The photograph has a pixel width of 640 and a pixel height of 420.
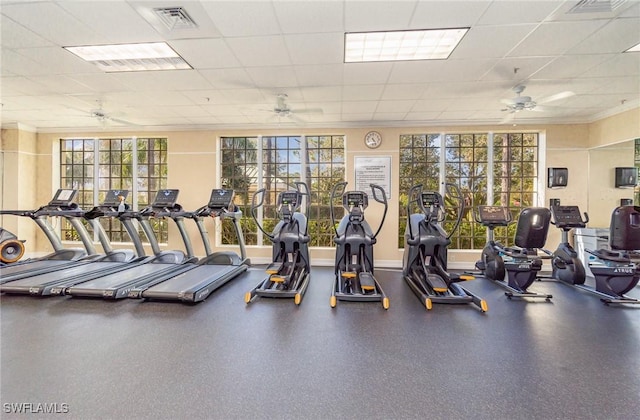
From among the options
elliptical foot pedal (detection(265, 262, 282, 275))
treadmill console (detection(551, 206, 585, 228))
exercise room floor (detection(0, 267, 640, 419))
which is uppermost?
treadmill console (detection(551, 206, 585, 228))

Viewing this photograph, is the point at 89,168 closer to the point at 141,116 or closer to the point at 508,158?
the point at 141,116

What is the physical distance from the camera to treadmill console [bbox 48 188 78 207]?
5066mm

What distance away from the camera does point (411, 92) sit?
4.23 meters

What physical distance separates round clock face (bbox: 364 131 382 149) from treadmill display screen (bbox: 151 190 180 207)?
3.95 meters

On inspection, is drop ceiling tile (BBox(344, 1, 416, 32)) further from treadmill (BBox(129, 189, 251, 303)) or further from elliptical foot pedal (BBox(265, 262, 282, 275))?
treadmill (BBox(129, 189, 251, 303))

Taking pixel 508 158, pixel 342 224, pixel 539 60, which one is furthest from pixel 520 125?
Answer: pixel 342 224

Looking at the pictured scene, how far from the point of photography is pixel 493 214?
14.9ft

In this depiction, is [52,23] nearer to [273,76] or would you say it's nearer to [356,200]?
[273,76]

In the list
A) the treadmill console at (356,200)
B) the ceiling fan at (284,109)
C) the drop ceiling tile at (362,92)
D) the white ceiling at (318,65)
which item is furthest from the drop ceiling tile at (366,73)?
the treadmill console at (356,200)

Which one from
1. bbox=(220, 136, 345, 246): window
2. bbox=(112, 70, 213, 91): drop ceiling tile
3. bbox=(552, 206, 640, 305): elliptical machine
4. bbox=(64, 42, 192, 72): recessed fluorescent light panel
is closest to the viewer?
bbox=(64, 42, 192, 72): recessed fluorescent light panel

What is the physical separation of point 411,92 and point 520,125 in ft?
10.1

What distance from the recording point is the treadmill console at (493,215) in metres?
4.48

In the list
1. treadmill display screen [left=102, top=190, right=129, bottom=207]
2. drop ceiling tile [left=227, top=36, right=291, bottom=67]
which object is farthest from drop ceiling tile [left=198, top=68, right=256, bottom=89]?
treadmill display screen [left=102, top=190, right=129, bottom=207]

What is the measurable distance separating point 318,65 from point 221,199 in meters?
2.92
